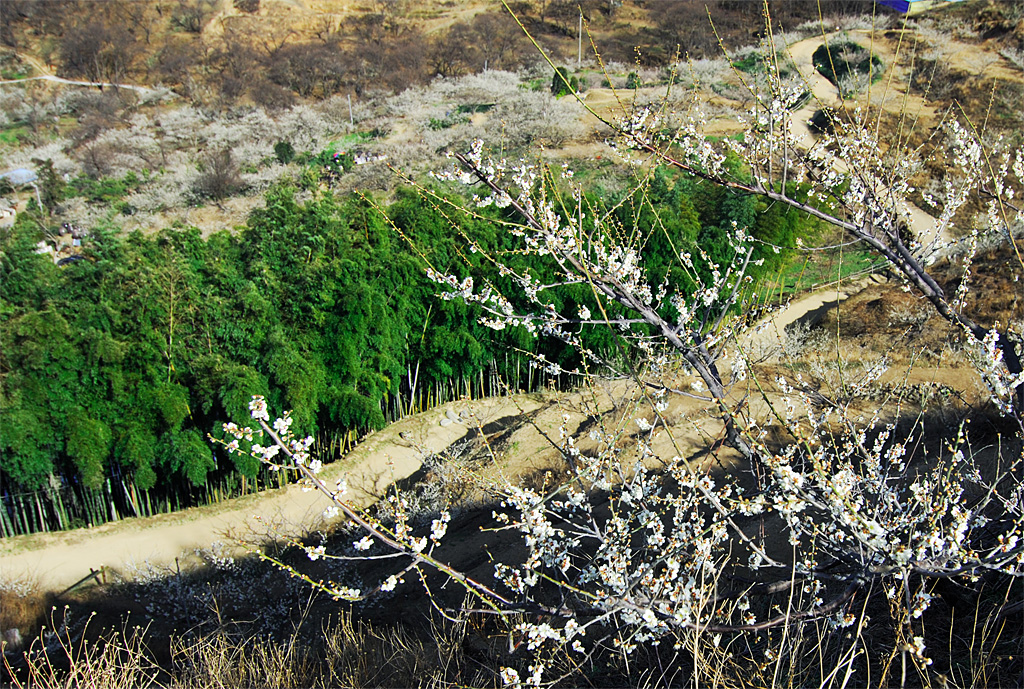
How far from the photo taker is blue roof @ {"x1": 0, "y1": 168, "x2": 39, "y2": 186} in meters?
16.7

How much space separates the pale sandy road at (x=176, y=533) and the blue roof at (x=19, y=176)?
43.7ft

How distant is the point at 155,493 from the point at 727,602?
602cm

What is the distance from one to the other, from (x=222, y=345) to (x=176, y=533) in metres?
1.88

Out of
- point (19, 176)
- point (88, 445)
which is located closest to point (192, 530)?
point (88, 445)

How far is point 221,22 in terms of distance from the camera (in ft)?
101

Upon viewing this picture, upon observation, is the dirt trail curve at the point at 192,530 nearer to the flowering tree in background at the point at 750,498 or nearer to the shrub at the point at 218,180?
the flowering tree in background at the point at 750,498

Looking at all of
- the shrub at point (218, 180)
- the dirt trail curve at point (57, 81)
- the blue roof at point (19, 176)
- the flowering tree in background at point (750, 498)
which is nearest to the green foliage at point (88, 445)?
the flowering tree in background at point (750, 498)

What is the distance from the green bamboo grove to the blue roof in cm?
1021

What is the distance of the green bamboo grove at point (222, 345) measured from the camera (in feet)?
21.3

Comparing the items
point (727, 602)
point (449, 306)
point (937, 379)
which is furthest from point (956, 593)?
point (449, 306)

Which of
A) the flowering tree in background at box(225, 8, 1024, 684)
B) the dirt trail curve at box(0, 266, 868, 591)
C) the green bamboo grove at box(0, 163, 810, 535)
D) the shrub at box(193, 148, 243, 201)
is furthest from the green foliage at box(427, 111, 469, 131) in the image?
the flowering tree in background at box(225, 8, 1024, 684)

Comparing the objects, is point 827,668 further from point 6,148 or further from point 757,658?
point 6,148

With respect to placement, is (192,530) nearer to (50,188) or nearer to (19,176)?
(50,188)

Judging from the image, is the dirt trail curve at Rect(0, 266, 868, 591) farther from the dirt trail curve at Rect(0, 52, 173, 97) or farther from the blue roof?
the dirt trail curve at Rect(0, 52, 173, 97)
